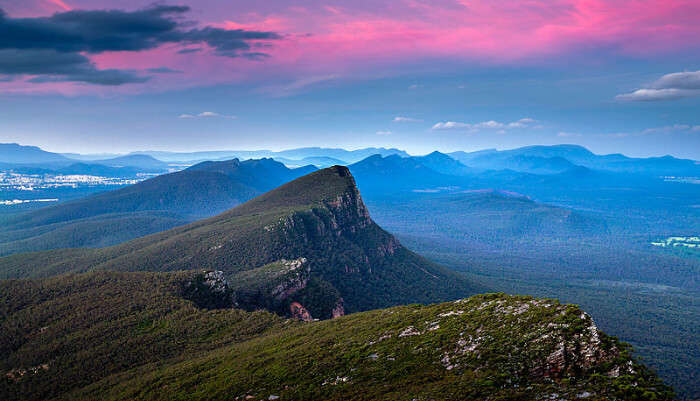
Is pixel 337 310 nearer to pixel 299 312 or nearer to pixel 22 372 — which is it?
pixel 299 312

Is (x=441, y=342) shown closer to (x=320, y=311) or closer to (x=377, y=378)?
(x=377, y=378)

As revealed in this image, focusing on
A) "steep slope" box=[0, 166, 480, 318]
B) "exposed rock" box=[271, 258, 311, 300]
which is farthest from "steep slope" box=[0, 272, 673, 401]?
"steep slope" box=[0, 166, 480, 318]

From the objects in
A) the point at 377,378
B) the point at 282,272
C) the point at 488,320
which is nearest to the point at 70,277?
the point at 282,272

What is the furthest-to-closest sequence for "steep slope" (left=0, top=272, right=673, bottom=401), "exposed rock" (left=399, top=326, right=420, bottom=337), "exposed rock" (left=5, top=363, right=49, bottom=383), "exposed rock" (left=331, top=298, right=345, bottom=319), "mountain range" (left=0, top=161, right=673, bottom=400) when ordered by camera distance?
"exposed rock" (left=331, top=298, right=345, bottom=319) → "exposed rock" (left=5, top=363, right=49, bottom=383) → "exposed rock" (left=399, top=326, right=420, bottom=337) → "mountain range" (left=0, top=161, right=673, bottom=400) → "steep slope" (left=0, top=272, right=673, bottom=401)

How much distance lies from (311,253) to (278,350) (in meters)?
105

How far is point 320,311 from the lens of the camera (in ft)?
361

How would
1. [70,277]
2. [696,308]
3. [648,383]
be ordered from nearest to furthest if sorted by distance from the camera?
[648,383], [70,277], [696,308]

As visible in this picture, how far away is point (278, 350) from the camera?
54531mm

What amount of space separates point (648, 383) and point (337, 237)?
154416 millimetres

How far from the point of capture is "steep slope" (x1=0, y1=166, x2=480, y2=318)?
142000mm

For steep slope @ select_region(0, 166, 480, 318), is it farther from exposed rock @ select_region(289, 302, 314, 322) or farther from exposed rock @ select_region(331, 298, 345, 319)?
exposed rock @ select_region(289, 302, 314, 322)

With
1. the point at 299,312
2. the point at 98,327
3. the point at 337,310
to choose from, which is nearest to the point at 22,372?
the point at 98,327

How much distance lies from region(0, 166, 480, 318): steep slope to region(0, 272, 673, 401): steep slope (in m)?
44.8

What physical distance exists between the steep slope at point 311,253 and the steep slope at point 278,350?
44.8 meters
